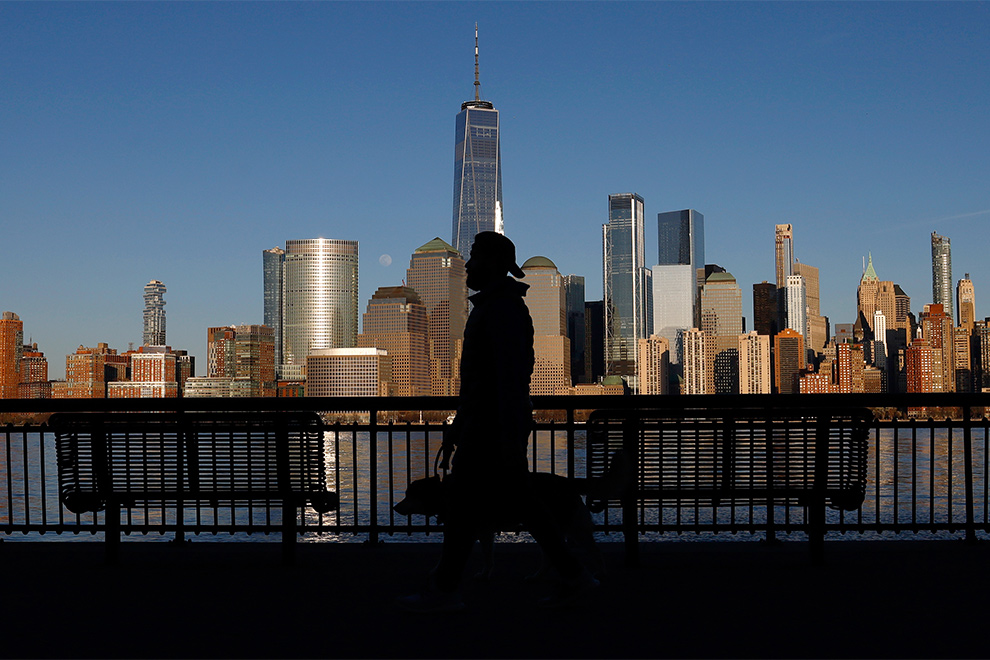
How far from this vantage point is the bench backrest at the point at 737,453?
632 centimetres

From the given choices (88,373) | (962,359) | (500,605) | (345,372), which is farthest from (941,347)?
(500,605)

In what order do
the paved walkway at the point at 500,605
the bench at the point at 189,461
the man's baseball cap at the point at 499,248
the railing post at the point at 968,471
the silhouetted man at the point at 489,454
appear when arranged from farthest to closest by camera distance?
the railing post at the point at 968,471
the bench at the point at 189,461
the man's baseball cap at the point at 499,248
the silhouetted man at the point at 489,454
the paved walkway at the point at 500,605

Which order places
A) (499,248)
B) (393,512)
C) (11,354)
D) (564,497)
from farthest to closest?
(11,354) < (393,512) < (564,497) < (499,248)

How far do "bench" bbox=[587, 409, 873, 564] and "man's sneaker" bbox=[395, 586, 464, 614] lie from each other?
1547 millimetres

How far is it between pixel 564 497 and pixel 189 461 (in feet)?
Result: 8.30

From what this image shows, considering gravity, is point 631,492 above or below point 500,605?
above

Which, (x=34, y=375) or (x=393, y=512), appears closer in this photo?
(x=393, y=512)

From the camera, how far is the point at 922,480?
32.5m

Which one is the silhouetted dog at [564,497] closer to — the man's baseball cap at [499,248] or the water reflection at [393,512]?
the water reflection at [393,512]

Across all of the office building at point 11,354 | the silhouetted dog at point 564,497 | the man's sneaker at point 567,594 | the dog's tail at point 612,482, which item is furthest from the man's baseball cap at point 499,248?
the office building at point 11,354

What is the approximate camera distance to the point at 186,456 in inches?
255

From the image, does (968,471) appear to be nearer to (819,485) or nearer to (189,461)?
(819,485)

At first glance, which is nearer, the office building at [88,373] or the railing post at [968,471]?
the railing post at [968,471]

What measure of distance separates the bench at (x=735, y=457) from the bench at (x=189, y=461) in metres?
1.88
